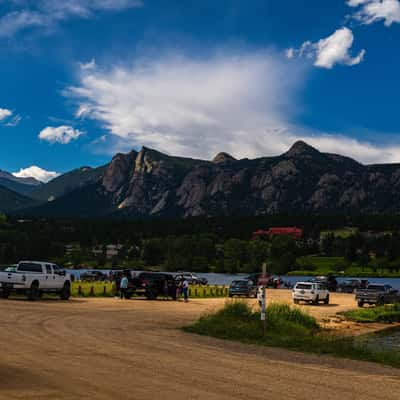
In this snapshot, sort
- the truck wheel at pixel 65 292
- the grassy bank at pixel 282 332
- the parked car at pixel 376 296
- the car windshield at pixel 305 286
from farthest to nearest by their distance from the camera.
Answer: the car windshield at pixel 305 286 → the parked car at pixel 376 296 → the truck wheel at pixel 65 292 → the grassy bank at pixel 282 332

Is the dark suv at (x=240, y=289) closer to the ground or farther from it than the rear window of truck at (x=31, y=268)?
closer to the ground

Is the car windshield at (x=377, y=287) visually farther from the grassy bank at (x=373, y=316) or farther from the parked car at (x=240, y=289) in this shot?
the parked car at (x=240, y=289)

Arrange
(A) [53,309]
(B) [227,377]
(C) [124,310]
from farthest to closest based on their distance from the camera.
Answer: (C) [124,310]
(A) [53,309]
(B) [227,377]

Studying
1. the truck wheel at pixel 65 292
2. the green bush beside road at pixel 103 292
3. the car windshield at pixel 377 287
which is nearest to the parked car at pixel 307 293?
the car windshield at pixel 377 287

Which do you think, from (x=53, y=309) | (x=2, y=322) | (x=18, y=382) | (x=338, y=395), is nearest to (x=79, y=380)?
(x=18, y=382)

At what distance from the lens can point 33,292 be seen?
3681cm

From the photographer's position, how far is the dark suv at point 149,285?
148ft

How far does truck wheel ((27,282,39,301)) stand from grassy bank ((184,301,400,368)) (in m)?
14.3

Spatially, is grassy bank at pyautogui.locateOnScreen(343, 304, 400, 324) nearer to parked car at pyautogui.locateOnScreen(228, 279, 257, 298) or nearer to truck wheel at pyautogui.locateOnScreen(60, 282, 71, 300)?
parked car at pyautogui.locateOnScreen(228, 279, 257, 298)

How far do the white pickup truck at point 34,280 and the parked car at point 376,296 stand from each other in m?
23.3

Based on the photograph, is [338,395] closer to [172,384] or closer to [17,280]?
[172,384]

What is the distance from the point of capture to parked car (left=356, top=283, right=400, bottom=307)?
1953 inches

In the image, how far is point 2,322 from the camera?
22766 millimetres

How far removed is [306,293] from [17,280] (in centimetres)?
2348
